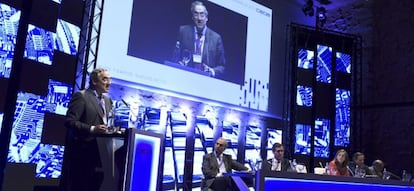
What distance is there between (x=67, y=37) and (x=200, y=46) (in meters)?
1.87

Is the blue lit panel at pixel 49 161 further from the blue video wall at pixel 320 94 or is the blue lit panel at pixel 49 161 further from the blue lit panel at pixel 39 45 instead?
the blue video wall at pixel 320 94

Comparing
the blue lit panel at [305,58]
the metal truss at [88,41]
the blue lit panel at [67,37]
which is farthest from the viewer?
the blue lit panel at [305,58]

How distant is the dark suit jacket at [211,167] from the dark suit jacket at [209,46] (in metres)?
1.46

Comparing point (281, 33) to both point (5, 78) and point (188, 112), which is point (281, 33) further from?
point (5, 78)

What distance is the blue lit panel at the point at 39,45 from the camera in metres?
4.47

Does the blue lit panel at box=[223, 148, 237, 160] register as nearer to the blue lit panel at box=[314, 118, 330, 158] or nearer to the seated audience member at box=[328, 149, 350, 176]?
the blue lit panel at box=[314, 118, 330, 158]

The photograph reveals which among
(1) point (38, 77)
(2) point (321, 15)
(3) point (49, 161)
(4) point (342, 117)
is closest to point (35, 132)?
(3) point (49, 161)

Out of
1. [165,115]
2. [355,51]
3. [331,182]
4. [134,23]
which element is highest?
[355,51]

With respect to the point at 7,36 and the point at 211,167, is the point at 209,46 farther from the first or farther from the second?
the point at 7,36

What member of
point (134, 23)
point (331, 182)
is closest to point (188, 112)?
point (134, 23)

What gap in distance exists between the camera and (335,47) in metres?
8.11

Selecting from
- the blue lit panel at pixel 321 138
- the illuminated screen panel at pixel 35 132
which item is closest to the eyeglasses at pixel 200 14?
the illuminated screen panel at pixel 35 132

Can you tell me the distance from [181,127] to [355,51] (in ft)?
12.9

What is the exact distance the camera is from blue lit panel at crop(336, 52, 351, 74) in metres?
8.07
